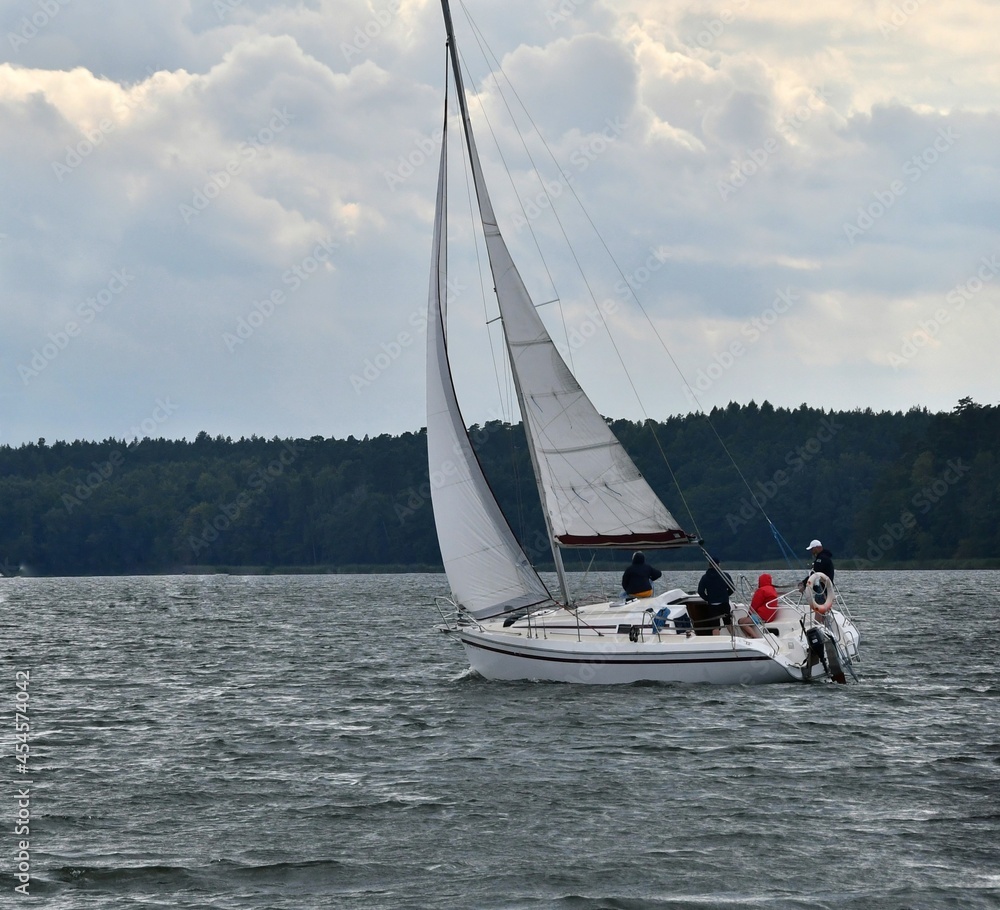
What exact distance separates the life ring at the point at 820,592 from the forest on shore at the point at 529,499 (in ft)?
318

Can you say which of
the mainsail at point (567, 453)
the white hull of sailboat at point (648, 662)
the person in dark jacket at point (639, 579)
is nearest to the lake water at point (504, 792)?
the white hull of sailboat at point (648, 662)

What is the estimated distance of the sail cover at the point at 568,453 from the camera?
80.2 ft

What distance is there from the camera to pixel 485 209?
983 inches

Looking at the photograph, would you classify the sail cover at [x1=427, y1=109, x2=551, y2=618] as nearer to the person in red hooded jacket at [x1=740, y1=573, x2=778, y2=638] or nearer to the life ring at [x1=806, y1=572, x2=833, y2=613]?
the person in red hooded jacket at [x1=740, y1=573, x2=778, y2=638]

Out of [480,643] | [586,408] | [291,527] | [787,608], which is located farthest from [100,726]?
[291,527]

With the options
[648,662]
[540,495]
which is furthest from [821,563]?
[540,495]

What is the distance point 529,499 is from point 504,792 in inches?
5664

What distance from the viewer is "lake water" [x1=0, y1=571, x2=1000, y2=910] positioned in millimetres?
11508

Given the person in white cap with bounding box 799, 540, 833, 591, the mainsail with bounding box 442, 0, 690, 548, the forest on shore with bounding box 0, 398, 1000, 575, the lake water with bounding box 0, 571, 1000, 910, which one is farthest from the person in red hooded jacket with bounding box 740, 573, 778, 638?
the forest on shore with bounding box 0, 398, 1000, 575

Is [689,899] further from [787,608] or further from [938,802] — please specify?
[787,608]

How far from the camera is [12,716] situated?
23.2 meters

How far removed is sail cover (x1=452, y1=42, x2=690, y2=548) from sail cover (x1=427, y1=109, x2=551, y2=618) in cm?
98

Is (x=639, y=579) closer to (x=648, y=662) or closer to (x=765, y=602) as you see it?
(x=765, y=602)

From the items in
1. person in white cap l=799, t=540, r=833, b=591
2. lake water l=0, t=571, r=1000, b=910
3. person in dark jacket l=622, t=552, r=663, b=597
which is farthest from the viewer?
person in dark jacket l=622, t=552, r=663, b=597
